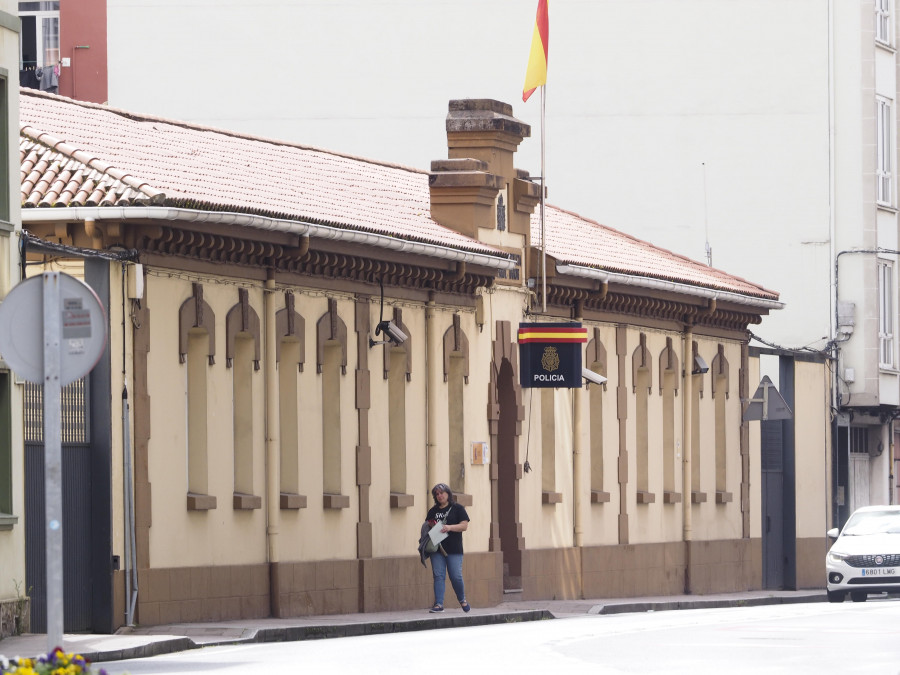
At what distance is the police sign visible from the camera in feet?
104

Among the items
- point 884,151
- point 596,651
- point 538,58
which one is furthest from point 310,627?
point 884,151

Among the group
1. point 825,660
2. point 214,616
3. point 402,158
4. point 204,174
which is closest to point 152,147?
point 204,174

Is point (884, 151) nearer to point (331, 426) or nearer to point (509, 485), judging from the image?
point (509, 485)

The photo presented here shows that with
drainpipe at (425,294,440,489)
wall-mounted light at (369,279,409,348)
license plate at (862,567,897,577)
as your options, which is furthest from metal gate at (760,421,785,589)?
wall-mounted light at (369,279,409,348)

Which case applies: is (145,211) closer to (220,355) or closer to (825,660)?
(220,355)

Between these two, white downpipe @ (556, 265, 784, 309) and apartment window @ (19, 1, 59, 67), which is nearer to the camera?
white downpipe @ (556, 265, 784, 309)

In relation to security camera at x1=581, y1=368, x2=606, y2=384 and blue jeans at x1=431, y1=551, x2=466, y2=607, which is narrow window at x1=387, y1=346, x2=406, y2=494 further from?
security camera at x1=581, y1=368, x2=606, y2=384

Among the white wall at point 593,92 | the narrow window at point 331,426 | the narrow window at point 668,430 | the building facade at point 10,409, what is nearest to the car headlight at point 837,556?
the narrow window at point 668,430

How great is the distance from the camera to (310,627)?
23156 mm

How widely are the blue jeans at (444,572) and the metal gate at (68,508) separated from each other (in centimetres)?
592

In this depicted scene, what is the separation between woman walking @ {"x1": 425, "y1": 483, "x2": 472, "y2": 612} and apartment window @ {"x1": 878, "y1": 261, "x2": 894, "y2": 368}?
67.1 ft

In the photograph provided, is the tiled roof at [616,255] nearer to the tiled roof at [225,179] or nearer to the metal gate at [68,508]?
the tiled roof at [225,179]

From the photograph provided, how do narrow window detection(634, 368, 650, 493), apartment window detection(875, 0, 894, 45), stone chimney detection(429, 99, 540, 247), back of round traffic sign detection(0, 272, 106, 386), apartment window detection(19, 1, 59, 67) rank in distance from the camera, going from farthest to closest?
apartment window detection(19, 1, 59, 67), apartment window detection(875, 0, 894, 45), narrow window detection(634, 368, 650, 493), stone chimney detection(429, 99, 540, 247), back of round traffic sign detection(0, 272, 106, 386)

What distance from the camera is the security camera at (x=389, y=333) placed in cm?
2817
